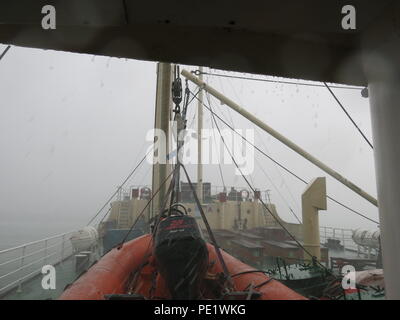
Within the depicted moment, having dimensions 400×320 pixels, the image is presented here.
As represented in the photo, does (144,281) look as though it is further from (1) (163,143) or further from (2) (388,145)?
(2) (388,145)

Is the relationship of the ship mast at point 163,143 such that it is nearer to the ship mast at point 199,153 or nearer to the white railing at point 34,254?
the white railing at point 34,254

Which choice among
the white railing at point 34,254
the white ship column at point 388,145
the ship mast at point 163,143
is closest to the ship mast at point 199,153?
the white railing at point 34,254

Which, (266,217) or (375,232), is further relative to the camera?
(266,217)

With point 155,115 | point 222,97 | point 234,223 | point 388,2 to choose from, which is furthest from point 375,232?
point 388,2

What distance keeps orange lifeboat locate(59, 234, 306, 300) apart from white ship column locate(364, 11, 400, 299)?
2068 millimetres

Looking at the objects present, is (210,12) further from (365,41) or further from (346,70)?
(346,70)

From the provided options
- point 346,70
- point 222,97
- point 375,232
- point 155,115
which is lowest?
point 375,232

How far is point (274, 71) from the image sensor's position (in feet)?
6.00

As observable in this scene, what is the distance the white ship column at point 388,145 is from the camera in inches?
48.5

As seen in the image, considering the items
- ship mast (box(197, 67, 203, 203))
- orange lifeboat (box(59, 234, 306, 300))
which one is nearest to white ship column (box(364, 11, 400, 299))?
orange lifeboat (box(59, 234, 306, 300))

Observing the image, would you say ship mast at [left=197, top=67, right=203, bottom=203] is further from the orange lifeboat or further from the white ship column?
the white ship column

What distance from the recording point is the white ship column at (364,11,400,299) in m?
1.23

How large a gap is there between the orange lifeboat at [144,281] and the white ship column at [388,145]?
81.4 inches
